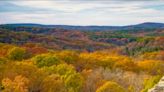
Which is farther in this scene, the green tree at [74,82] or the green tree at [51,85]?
the green tree at [74,82]

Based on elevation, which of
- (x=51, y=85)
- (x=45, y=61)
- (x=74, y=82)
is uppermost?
(x=51, y=85)

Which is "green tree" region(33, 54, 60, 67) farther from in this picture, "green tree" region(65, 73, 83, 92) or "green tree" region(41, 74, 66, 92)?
"green tree" region(41, 74, 66, 92)

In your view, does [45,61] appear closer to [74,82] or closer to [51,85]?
[74,82]

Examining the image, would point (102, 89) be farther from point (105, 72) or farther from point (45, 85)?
point (105, 72)

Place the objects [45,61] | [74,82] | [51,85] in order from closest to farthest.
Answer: [51,85], [74,82], [45,61]

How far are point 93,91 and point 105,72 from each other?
19871 mm

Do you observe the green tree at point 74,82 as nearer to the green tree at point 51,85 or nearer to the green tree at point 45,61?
the green tree at point 51,85

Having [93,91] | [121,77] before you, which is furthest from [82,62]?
[93,91]

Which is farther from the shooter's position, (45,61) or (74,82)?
(45,61)

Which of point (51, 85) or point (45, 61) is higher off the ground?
point (51, 85)

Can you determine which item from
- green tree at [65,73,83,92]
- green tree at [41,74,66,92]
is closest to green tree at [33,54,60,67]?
green tree at [65,73,83,92]

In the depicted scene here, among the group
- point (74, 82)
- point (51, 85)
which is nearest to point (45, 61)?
point (74, 82)

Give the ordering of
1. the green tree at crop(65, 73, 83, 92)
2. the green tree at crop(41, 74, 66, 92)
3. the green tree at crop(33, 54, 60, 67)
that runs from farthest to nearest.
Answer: the green tree at crop(33, 54, 60, 67) → the green tree at crop(65, 73, 83, 92) → the green tree at crop(41, 74, 66, 92)

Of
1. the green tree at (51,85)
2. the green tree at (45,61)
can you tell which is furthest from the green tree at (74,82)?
the green tree at (45,61)
